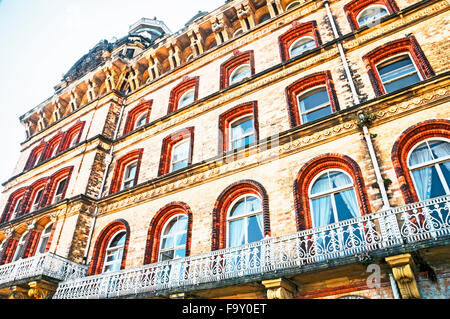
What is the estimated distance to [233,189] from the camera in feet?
39.9

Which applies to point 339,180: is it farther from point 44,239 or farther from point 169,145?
point 44,239

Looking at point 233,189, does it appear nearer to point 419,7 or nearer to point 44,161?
point 419,7

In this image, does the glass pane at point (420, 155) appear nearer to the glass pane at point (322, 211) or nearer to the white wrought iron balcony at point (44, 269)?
the glass pane at point (322, 211)

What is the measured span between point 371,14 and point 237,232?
1087 centimetres

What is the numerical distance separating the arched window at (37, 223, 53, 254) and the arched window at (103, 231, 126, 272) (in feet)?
12.2

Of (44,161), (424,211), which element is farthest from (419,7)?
(44,161)

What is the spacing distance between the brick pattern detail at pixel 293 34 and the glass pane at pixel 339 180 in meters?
6.50

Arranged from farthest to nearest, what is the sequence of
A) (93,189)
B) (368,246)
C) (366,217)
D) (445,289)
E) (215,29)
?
(215,29) → (93,189) → (366,217) → (368,246) → (445,289)

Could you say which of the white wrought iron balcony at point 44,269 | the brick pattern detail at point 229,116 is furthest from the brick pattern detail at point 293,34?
the white wrought iron balcony at point 44,269

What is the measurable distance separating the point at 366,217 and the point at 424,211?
4.56 feet

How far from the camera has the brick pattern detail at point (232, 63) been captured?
53.6 feet

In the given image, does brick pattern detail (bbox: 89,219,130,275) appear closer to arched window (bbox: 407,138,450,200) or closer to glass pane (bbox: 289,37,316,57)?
arched window (bbox: 407,138,450,200)

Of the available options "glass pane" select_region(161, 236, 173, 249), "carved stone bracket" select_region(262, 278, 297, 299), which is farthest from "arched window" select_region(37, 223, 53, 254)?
"carved stone bracket" select_region(262, 278, 297, 299)
